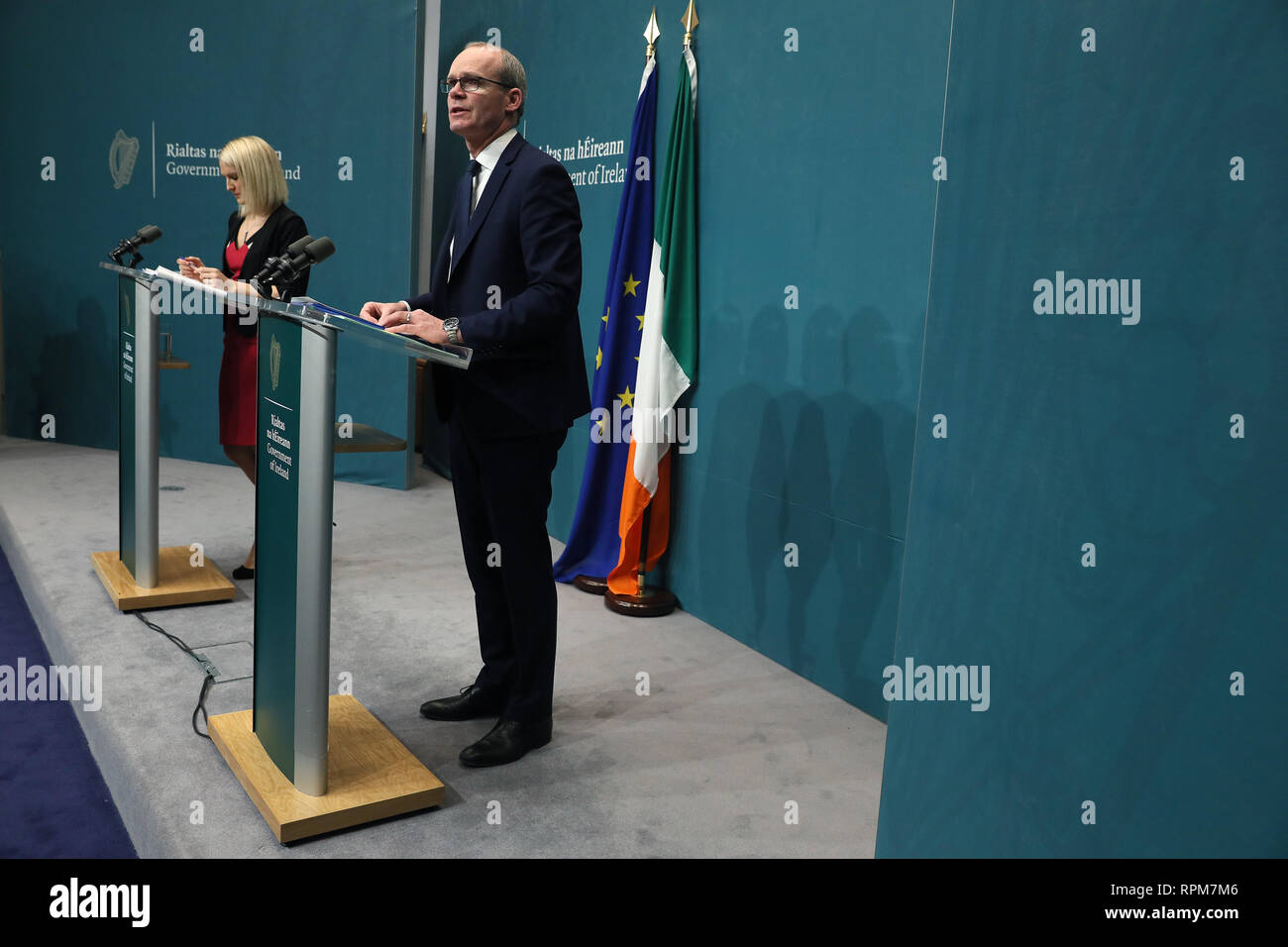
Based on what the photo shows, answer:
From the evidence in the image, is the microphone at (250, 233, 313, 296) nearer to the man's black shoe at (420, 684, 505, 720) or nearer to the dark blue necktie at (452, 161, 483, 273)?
the dark blue necktie at (452, 161, 483, 273)

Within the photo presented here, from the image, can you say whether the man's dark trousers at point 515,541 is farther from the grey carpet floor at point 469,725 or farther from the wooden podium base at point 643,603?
the wooden podium base at point 643,603

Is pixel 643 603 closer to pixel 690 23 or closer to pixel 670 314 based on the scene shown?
pixel 670 314

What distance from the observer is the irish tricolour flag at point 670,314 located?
3.95 metres

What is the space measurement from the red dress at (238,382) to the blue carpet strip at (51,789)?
103 cm

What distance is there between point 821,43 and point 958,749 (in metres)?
2.44

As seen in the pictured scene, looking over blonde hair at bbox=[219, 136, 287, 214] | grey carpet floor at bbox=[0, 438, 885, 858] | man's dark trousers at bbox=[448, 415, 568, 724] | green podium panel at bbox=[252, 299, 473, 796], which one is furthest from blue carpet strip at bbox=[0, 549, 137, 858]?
blonde hair at bbox=[219, 136, 287, 214]

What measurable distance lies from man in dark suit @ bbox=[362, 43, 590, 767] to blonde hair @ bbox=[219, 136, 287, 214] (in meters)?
1.38

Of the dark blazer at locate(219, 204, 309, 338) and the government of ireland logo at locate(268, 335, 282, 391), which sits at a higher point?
the dark blazer at locate(219, 204, 309, 338)

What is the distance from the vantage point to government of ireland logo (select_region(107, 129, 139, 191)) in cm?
626

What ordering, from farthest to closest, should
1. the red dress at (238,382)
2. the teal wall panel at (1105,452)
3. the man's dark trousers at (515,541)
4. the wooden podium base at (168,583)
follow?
the red dress at (238,382), the wooden podium base at (168,583), the man's dark trousers at (515,541), the teal wall panel at (1105,452)

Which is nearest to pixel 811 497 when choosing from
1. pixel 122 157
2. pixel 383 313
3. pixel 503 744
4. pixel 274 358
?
pixel 503 744

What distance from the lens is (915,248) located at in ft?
10.2

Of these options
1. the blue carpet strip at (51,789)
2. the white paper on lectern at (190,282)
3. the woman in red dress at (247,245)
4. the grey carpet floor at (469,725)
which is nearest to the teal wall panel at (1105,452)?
the grey carpet floor at (469,725)

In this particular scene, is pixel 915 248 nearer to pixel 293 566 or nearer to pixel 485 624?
pixel 485 624
